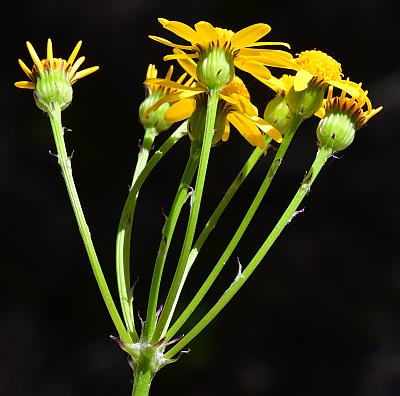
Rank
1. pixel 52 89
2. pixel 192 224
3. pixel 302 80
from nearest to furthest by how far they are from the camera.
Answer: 1. pixel 192 224
2. pixel 302 80
3. pixel 52 89

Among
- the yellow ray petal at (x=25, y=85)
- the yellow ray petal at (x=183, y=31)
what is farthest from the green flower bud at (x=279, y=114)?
the yellow ray petal at (x=25, y=85)

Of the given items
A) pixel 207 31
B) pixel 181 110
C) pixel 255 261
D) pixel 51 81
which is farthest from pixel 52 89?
pixel 255 261

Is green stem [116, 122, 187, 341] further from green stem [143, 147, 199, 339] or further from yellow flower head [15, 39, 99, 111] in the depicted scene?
yellow flower head [15, 39, 99, 111]

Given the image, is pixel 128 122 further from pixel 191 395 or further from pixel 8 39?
pixel 191 395

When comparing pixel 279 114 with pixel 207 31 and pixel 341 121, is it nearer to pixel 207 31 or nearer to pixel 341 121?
pixel 341 121

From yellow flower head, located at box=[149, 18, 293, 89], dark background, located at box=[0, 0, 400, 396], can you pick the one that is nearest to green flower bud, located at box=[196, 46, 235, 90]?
yellow flower head, located at box=[149, 18, 293, 89]

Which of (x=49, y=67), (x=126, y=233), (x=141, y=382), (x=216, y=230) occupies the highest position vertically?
(x=216, y=230)
